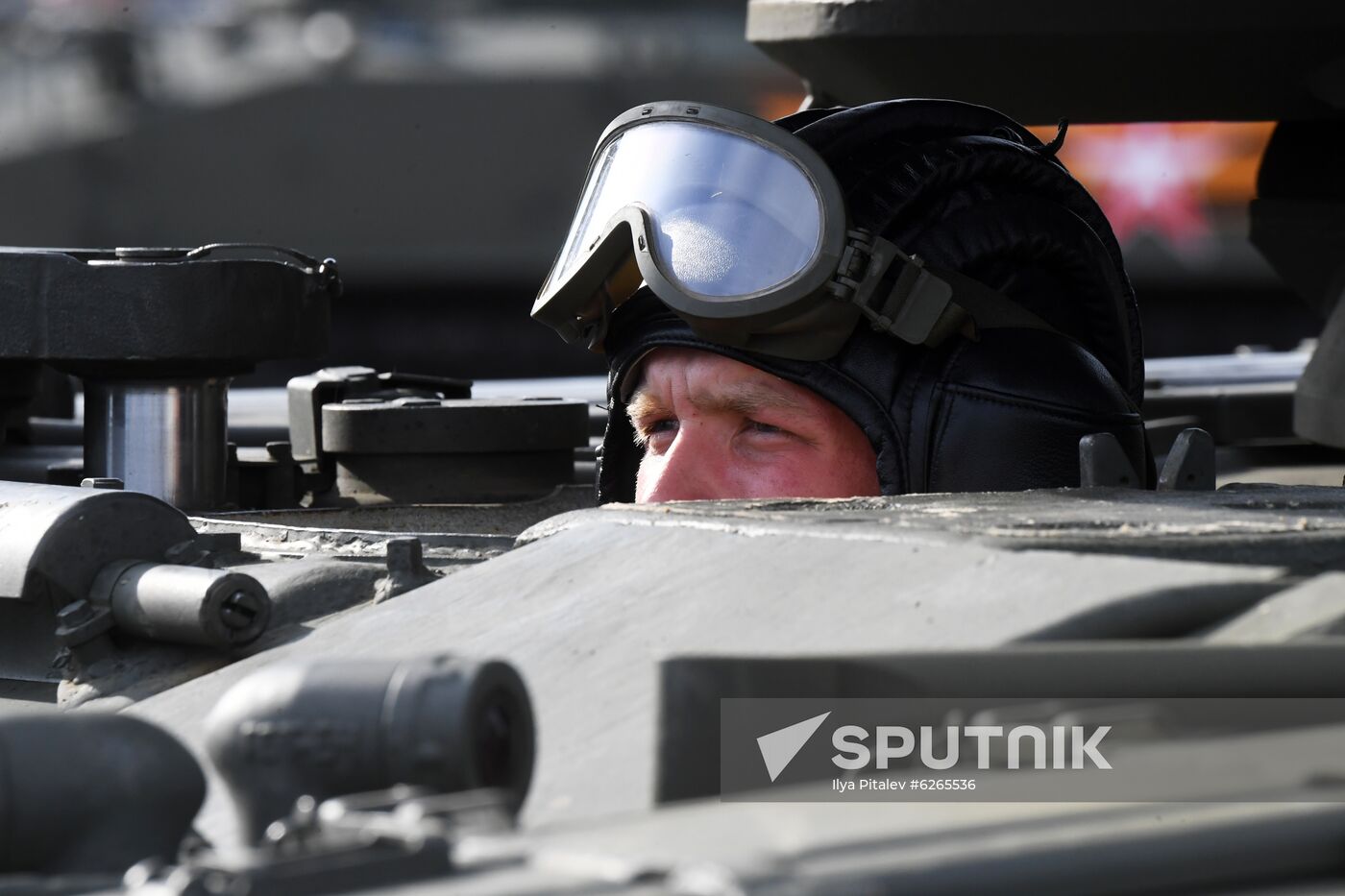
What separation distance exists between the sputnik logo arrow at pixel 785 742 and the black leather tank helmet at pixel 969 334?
5.03 ft

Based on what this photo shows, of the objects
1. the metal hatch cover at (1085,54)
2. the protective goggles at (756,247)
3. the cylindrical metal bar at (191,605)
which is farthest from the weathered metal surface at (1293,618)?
the metal hatch cover at (1085,54)

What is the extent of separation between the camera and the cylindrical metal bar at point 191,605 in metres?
1.97

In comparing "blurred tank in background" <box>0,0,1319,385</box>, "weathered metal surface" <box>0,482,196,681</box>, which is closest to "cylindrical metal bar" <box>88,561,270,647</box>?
"weathered metal surface" <box>0,482,196,681</box>

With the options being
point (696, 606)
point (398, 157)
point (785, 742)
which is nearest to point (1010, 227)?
point (696, 606)

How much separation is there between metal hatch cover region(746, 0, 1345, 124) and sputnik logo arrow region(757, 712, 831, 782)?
343 cm

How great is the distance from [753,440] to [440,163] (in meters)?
10.1

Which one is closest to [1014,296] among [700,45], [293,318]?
[293,318]

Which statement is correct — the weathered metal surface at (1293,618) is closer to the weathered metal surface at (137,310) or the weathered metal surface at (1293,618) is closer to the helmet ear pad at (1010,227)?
the helmet ear pad at (1010,227)

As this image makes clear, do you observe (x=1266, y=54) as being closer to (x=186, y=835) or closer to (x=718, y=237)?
(x=718, y=237)

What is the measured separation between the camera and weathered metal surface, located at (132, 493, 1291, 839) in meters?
1.34

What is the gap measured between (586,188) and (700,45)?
9.93m

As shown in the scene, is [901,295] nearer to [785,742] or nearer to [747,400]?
[747,400]

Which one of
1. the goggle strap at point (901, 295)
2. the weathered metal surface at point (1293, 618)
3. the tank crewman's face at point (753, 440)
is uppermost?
the goggle strap at point (901, 295)

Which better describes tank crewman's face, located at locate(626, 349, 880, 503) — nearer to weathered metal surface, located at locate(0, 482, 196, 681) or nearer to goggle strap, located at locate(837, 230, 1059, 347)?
goggle strap, located at locate(837, 230, 1059, 347)
